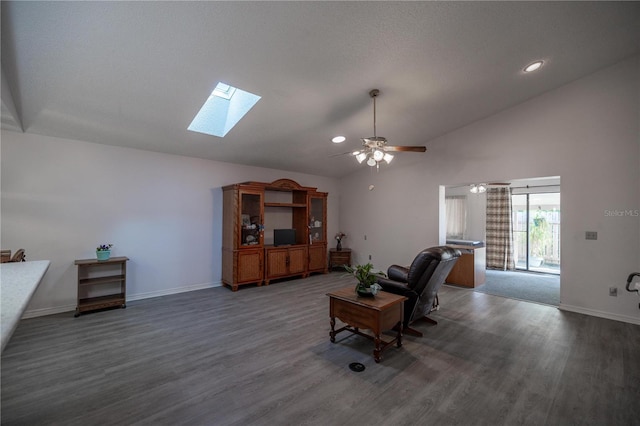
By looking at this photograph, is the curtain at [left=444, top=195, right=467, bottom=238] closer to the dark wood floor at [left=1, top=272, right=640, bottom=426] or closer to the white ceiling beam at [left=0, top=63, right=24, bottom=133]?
the dark wood floor at [left=1, top=272, right=640, bottom=426]

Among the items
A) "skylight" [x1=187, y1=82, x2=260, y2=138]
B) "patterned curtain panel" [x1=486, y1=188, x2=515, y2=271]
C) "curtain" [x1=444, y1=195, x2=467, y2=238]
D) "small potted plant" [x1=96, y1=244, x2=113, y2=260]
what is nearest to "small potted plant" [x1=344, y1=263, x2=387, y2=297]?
"skylight" [x1=187, y1=82, x2=260, y2=138]

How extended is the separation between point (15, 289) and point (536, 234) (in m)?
9.42

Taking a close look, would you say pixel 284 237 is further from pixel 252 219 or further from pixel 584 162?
pixel 584 162

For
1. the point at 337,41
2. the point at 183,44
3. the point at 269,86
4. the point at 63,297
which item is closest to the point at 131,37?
the point at 183,44

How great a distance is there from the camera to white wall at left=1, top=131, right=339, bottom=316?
12.3 ft

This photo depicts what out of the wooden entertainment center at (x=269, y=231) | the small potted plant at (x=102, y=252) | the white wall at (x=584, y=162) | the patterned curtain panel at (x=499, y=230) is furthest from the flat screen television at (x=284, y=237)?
the patterned curtain panel at (x=499, y=230)

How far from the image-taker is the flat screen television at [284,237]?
6031 millimetres

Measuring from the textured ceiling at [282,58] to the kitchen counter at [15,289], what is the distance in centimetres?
189

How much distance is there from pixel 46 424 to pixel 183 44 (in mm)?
3124

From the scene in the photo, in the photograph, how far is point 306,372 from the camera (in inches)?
99.3

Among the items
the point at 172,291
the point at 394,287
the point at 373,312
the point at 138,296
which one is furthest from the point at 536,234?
the point at 138,296

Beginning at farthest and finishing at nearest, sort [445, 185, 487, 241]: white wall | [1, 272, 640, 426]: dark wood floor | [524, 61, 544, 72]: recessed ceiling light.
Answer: [445, 185, 487, 241]: white wall
[524, 61, 544, 72]: recessed ceiling light
[1, 272, 640, 426]: dark wood floor

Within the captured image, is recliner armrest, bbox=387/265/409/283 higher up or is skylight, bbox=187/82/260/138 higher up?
skylight, bbox=187/82/260/138

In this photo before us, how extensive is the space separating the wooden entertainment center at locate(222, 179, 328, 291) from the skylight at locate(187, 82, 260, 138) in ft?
3.65
